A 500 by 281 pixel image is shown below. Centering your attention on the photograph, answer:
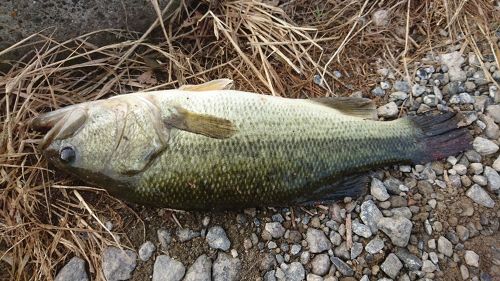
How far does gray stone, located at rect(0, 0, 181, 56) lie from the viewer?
3.81 meters

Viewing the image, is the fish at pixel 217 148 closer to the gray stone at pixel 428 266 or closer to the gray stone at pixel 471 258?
the gray stone at pixel 428 266

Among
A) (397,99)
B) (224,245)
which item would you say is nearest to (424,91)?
(397,99)

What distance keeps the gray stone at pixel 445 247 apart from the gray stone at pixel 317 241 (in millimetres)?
829

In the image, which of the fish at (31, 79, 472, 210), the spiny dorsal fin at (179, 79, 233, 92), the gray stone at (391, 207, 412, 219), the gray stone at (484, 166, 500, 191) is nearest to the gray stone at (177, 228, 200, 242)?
the fish at (31, 79, 472, 210)

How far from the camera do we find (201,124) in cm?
335

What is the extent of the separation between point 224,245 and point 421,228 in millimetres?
1549

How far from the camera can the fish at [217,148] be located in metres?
3.31

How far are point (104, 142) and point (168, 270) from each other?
1.11m

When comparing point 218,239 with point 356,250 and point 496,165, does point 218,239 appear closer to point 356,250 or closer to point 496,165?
point 356,250

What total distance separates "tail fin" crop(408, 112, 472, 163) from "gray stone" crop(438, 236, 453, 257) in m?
0.65

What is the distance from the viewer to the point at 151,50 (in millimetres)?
4270

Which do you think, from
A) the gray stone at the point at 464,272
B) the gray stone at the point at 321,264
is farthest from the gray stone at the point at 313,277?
the gray stone at the point at 464,272

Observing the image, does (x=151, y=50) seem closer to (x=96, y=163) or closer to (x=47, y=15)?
(x=47, y=15)

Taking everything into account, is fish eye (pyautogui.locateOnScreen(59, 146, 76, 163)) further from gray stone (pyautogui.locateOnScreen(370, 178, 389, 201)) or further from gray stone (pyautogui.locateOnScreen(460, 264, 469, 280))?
gray stone (pyautogui.locateOnScreen(460, 264, 469, 280))
